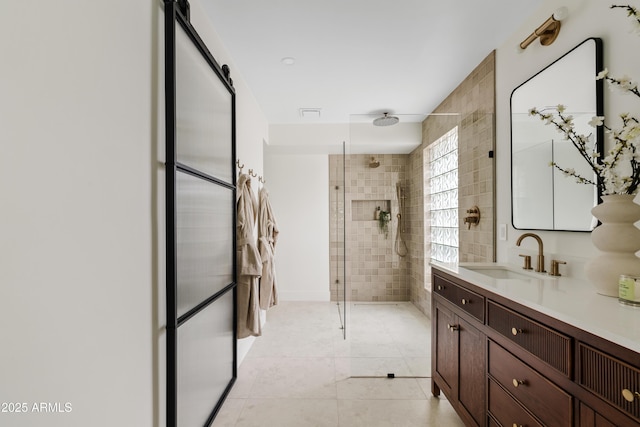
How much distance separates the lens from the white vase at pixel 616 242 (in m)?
1.15

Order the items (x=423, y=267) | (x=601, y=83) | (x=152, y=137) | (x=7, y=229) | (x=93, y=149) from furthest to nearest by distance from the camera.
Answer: (x=423, y=267)
(x=601, y=83)
(x=152, y=137)
(x=93, y=149)
(x=7, y=229)

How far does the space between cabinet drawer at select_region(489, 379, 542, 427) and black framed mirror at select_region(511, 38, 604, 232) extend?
884 mm

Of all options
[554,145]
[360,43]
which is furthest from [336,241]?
[554,145]

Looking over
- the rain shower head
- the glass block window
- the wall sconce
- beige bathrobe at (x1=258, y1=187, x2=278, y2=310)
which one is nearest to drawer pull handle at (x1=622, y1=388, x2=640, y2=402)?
the wall sconce

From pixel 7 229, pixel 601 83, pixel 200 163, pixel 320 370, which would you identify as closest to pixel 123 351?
pixel 7 229

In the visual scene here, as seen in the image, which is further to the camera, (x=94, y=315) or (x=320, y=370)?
(x=320, y=370)

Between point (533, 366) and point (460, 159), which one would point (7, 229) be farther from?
point (460, 159)

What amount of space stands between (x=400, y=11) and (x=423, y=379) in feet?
8.52

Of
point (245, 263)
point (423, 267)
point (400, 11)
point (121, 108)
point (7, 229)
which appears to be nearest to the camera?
point (7, 229)

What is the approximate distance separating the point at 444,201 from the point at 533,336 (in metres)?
1.68

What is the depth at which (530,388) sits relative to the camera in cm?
116

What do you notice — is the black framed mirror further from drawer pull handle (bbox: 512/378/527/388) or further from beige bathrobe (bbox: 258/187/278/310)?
beige bathrobe (bbox: 258/187/278/310)

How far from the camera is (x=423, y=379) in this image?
2396mm

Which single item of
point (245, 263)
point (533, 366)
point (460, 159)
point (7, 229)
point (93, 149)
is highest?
point (460, 159)
